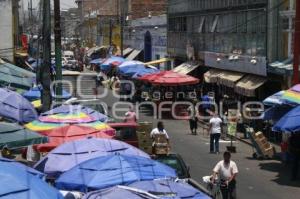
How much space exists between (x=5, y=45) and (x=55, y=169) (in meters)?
33.6

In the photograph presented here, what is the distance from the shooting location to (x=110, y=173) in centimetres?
1093

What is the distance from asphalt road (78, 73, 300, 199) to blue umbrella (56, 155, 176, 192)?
5641 mm

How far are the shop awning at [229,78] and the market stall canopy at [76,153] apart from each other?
20.6 m

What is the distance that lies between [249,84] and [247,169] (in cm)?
1161

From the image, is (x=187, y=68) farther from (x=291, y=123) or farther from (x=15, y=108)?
(x=291, y=123)

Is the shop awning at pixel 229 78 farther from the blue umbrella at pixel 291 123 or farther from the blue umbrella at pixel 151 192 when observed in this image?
the blue umbrella at pixel 151 192

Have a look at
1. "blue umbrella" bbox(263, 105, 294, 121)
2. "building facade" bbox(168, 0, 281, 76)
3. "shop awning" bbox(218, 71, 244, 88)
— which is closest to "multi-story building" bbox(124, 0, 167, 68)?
"building facade" bbox(168, 0, 281, 76)

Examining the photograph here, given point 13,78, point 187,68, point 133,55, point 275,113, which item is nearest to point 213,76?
point 187,68

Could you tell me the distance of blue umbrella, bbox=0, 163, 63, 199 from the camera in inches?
328

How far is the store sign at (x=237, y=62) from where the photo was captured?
31453mm

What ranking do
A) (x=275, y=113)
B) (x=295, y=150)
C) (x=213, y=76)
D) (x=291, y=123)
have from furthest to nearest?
(x=213, y=76)
(x=275, y=113)
(x=295, y=150)
(x=291, y=123)

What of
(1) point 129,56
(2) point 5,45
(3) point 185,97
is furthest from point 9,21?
(1) point 129,56

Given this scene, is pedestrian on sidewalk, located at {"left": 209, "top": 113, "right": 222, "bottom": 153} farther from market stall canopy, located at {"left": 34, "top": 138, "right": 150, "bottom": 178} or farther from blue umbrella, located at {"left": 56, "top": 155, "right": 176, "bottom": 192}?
blue umbrella, located at {"left": 56, "top": 155, "right": 176, "bottom": 192}

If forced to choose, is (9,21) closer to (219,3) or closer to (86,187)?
(219,3)
